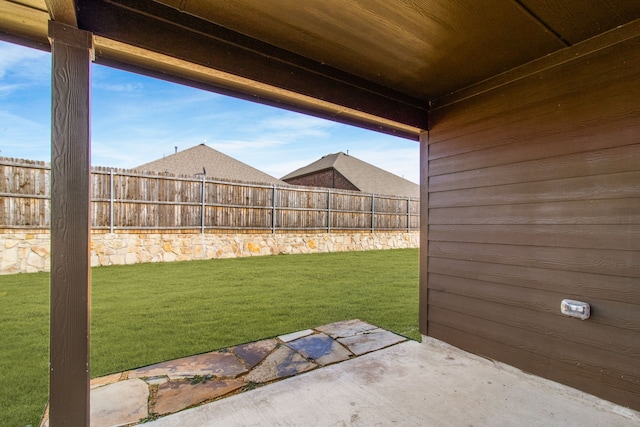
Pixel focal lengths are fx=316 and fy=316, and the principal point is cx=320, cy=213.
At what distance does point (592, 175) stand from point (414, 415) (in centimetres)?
175

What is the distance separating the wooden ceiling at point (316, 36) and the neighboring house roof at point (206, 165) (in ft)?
26.4

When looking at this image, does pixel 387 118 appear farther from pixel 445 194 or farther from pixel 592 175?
pixel 592 175

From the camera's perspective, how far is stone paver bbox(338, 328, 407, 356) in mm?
2730

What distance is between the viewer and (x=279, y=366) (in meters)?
2.40

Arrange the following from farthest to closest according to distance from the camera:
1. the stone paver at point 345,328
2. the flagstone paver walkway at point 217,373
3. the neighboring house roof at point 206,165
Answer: the neighboring house roof at point 206,165, the stone paver at point 345,328, the flagstone paver walkway at point 217,373

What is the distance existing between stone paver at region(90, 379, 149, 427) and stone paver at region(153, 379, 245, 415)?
0.29 ft

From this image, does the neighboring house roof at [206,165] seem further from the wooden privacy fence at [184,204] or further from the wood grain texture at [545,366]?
the wood grain texture at [545,366]

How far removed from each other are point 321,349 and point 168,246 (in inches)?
Result: 219

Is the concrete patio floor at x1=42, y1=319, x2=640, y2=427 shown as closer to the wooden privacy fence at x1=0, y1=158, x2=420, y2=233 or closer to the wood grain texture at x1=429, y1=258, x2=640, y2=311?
the wood grain texture at x1=429, y1=258, x2=640, y2=311

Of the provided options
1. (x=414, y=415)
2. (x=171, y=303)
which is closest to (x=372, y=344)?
(x=414, y=415)

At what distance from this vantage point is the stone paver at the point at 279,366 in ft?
7.34

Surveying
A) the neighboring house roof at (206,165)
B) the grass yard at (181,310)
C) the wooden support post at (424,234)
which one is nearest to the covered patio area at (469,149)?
the wooden support post at (424,234)

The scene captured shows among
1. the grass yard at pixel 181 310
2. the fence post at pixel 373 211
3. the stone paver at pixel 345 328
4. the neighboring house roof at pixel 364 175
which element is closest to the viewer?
the grass yard at pixel 181 310

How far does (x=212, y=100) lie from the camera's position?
11.4 meters
